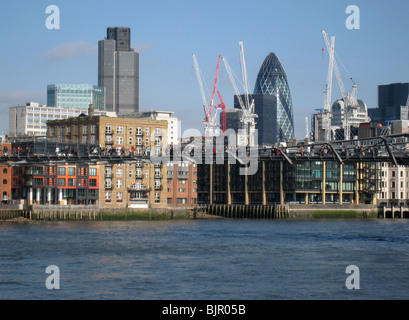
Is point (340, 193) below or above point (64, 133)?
below

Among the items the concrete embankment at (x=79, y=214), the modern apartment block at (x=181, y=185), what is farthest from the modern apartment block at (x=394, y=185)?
the concrete embankment at (x=79, y=214)

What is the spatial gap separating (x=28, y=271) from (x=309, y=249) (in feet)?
74.9

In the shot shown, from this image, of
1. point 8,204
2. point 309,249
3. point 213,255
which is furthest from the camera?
point 8,204

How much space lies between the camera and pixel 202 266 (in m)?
51.0

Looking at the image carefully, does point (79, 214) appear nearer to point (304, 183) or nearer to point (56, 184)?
point (56, 184)

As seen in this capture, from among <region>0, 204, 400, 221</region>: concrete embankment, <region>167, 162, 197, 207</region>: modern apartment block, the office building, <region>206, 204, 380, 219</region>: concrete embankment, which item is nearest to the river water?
<region>0, 204, 400, 221</region>: concrete embankment

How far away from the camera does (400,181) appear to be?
503ft

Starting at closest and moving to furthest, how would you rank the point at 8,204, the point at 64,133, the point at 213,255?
1. the point at 213,255
2. the point at 8,204
3. the point at 64,133

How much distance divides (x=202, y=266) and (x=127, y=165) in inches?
2841

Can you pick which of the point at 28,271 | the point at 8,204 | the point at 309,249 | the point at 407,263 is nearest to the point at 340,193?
the point at 8,204

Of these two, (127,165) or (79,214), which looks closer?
(79,214)

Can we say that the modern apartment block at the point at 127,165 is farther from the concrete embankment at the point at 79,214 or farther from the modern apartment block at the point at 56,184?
the concrete embankment at the point at 79,214

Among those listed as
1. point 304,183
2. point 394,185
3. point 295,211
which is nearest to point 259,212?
point 295,211
